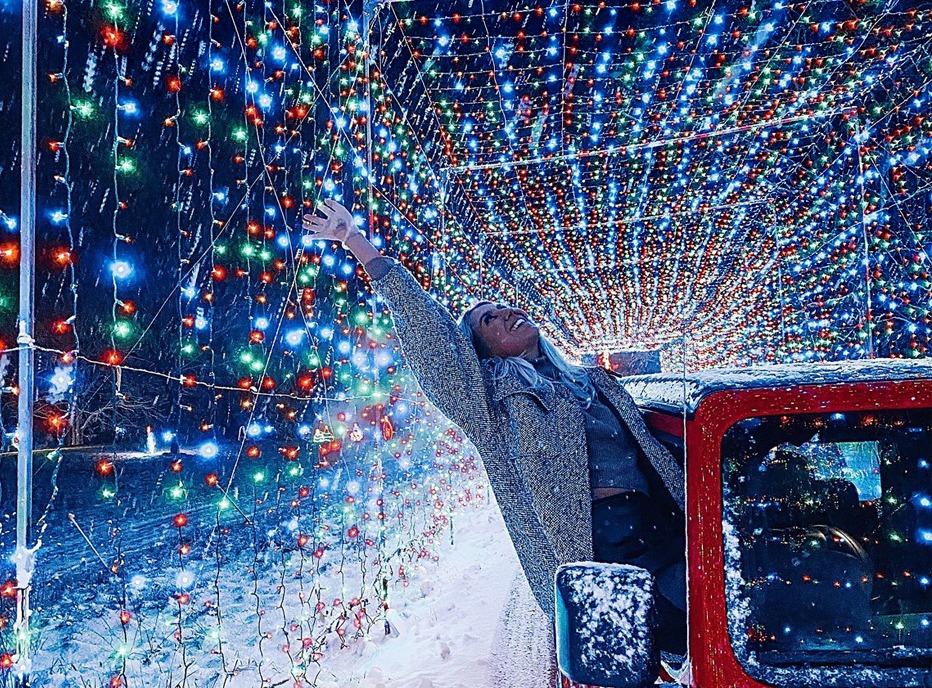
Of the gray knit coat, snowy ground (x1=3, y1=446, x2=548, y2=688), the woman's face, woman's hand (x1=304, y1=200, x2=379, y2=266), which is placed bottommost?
snowy ground (x1=3, y1=446, x2=548, y2=688)

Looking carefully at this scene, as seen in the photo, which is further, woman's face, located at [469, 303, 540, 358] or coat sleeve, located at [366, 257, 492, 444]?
woman's face, located at [469, 303, 540, 358]

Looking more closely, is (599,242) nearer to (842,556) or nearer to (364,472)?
(364,472)

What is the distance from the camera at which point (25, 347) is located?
2195mm

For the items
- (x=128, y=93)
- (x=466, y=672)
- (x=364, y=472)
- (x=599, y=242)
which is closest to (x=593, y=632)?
(x=466, y=672)

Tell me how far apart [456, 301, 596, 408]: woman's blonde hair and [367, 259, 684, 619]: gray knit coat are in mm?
44

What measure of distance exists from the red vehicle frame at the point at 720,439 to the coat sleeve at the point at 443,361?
747 mm

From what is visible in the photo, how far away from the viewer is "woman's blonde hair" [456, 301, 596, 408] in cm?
232

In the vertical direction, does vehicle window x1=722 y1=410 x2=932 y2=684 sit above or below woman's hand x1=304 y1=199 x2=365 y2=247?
below

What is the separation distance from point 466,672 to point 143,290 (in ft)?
67.1

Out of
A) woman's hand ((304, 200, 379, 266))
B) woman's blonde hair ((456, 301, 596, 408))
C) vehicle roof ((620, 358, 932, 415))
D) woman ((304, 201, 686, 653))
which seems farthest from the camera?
woman's hand ((304, 200, 379, 266))

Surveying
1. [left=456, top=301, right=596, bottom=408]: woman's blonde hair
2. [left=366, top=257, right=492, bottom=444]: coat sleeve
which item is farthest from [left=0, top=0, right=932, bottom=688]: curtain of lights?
[left=366, top=257, right=492, bottom=444]: coat sleeve

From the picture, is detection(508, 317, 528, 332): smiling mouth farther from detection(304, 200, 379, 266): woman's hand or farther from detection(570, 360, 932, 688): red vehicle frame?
detection(570, 360, 932, 688): red vehicle frame

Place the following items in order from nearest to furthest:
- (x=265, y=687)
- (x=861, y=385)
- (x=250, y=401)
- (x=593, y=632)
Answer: (x=593, y=632) < (x=861, y=385) < (x=265, y=687) < (x=250, y=401)

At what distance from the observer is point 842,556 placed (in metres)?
1.59
